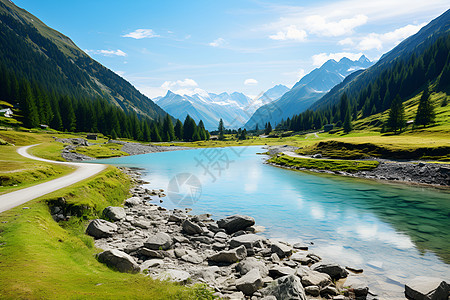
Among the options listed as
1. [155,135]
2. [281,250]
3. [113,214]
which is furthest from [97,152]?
[281,250]

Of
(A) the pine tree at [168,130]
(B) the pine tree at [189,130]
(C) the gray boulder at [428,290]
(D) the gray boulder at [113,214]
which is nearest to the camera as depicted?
(C) the gray boulder at [428,290]

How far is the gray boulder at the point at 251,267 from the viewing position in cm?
1261

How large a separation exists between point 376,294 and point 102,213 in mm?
20725

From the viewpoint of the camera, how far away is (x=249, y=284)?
10.8 m

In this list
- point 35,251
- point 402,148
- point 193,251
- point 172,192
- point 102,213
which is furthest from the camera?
point 402,148

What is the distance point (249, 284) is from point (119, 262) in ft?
21.5

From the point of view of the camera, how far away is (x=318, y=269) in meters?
13.1

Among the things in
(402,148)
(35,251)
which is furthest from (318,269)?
(402,148)

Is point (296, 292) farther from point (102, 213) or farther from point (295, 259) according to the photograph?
point (102, 213)

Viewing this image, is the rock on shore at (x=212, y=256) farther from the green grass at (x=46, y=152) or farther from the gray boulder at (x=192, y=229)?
the green grass at (x=46, y=152)

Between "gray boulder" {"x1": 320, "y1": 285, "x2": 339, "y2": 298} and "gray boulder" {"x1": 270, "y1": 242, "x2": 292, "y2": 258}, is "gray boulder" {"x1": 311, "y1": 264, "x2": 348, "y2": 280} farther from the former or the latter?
"gray boulder" {"x1": 270, "y1": 242, "x2": 292, "y2": 258}

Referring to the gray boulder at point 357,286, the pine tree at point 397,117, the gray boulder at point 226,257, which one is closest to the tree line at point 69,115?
the pine tree at point 397,117

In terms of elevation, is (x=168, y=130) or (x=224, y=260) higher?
(x=168, y=130)

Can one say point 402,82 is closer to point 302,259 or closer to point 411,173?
point 411,173
